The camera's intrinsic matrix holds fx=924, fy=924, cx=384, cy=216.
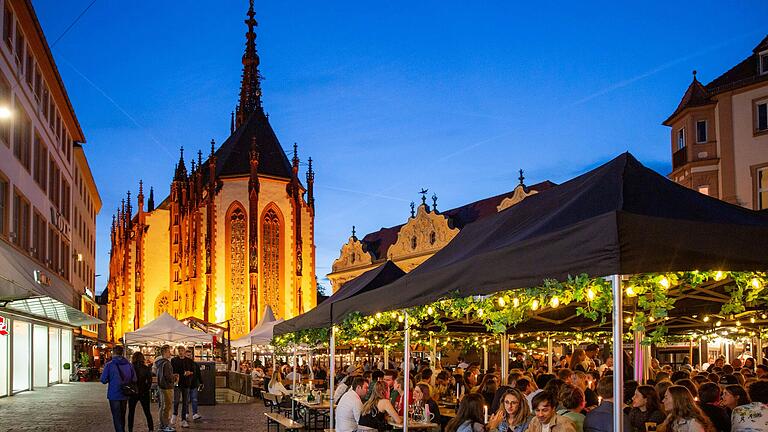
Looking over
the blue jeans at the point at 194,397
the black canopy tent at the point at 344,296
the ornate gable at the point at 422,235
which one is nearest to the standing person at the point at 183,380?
the blue jeans at the point at 194,397

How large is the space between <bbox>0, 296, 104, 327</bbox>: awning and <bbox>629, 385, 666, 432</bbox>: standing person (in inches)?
585

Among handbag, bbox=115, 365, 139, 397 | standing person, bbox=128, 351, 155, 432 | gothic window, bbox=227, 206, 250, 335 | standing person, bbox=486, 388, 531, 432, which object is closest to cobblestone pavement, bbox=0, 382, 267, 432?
standing person, bbox=128, 351, 155, 432

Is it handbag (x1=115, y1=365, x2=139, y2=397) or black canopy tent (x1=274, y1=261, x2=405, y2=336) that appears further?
handbag (x1=115, y1=365, x2=139, y2=397)

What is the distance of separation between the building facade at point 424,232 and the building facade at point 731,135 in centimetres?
1729

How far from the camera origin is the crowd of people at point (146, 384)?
1531cm

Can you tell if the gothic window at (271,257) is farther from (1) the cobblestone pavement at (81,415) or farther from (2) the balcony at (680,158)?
(2) the balcony at (680,158)

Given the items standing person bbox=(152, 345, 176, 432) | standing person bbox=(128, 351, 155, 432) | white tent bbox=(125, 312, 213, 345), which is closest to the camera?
standing person bbox=(128, 351, 155, 432)

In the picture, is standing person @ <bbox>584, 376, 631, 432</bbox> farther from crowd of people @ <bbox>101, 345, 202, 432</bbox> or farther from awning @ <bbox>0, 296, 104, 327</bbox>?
awning @ <bbox>0, 296, 104, 327</bbox>

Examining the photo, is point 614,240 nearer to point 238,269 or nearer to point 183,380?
point 183,380

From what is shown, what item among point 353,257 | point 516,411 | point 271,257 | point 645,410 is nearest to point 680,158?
point 271,257

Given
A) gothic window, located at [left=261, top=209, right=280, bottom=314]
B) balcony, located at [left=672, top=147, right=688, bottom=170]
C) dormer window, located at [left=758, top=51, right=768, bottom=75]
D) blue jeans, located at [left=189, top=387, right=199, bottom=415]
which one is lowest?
blue jeans, located at [left=189, top=387, right=199, bottom=415]

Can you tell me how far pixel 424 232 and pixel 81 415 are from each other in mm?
41350

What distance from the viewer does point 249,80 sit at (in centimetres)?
7156

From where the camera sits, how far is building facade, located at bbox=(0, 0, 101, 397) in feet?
83.8
